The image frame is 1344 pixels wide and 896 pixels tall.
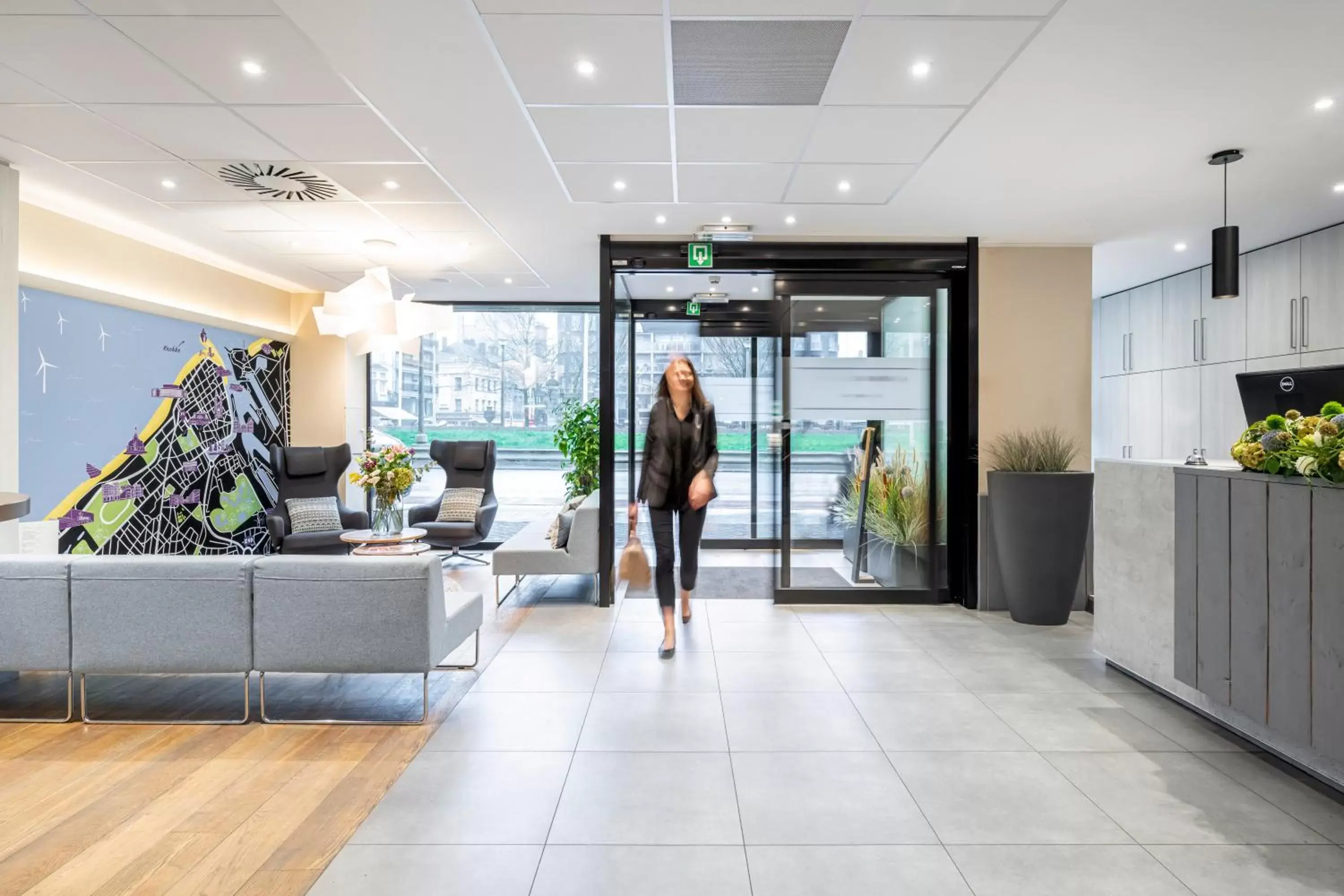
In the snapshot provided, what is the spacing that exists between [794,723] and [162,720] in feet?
9.31

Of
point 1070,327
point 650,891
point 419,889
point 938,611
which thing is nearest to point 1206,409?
point 1070,327

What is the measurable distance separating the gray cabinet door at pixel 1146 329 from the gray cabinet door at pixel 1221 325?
0.49 m

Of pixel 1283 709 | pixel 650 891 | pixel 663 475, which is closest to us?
pixel 650 891

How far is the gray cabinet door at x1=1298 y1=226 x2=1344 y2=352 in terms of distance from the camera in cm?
500

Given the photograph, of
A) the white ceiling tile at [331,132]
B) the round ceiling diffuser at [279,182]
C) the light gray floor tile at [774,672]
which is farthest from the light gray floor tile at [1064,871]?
the round ceiling diffuser at [279,182]

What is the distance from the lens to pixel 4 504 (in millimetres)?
2699

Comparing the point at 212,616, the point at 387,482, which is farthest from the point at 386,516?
the point at 212,616

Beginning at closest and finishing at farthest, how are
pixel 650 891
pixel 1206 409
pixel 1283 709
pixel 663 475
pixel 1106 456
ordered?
pixel 650 891 < pixel 1283 709 < pixel 663 475 < pixel 1206 409 < pixel 1106 456

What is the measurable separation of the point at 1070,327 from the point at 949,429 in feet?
3.91

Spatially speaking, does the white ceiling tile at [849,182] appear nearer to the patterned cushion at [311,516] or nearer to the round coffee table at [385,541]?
the round coffee table at [385,541]

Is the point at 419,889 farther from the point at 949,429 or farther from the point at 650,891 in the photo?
the point at 949,429

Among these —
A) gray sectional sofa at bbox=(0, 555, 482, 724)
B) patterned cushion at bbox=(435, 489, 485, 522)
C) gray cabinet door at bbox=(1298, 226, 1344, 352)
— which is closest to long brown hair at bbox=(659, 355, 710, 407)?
gray sectional sofa at bbox=(0, 555, 482, 724)

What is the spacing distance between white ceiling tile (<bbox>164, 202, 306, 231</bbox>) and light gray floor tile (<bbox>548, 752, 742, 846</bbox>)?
169 inches

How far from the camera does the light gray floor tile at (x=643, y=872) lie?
6.50 ft
